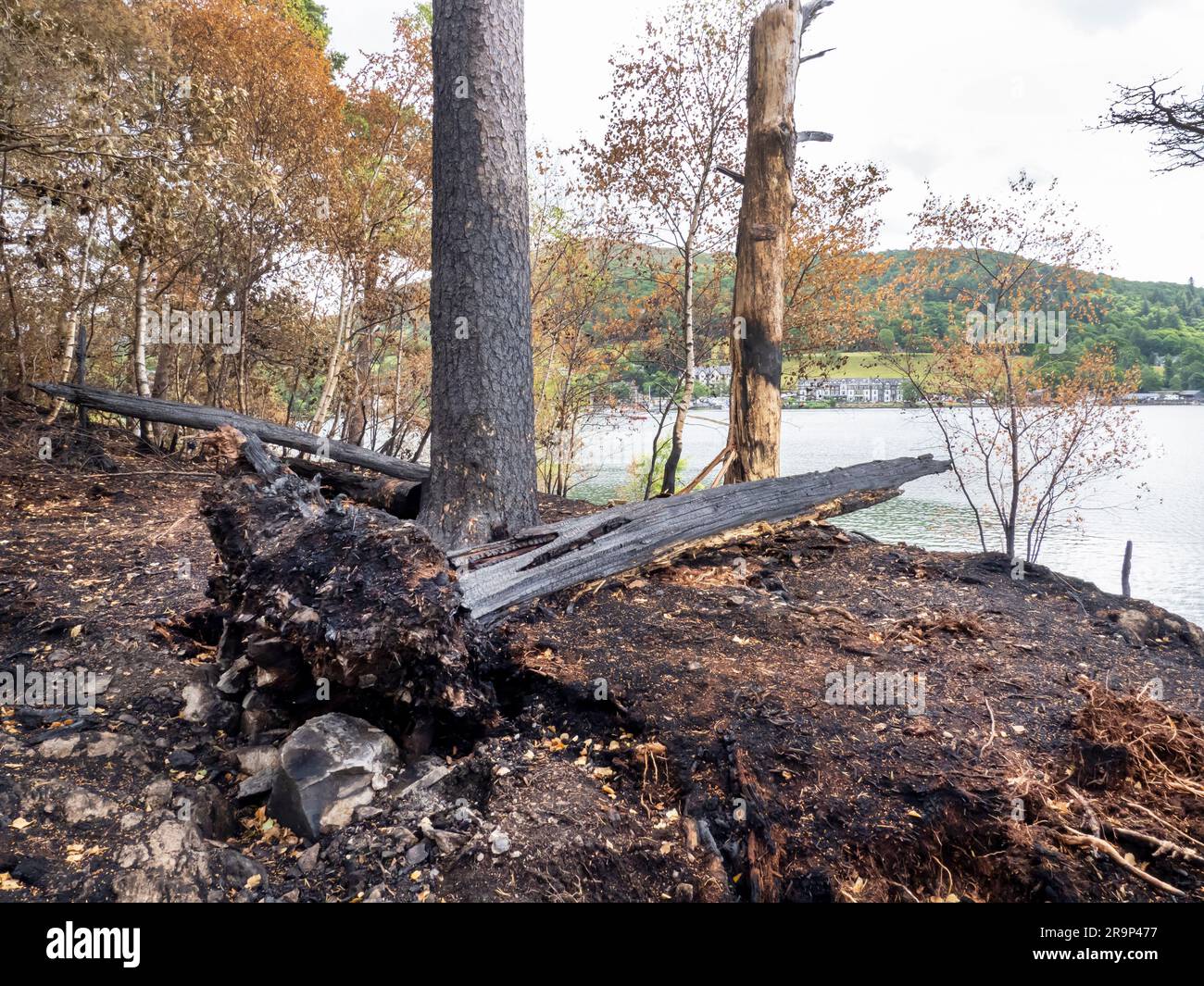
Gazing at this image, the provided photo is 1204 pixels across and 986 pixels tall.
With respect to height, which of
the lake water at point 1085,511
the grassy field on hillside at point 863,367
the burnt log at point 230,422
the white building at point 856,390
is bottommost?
the lake water at point 1085,511

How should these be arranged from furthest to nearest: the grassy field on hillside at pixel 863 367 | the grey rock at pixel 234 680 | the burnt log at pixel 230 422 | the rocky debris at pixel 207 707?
the grassy field on hillside at pixel 863 367 → the burnt log at pixel 230 422 → the grey rock at pixel 234 680 → the rocky debris at pixel 207 707

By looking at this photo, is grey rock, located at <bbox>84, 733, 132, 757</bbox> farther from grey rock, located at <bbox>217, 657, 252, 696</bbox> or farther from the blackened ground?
grey rock, located at <bbox>217, 657, 252, 696</bbox>

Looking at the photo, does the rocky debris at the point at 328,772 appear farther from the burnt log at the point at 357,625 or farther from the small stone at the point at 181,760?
the small stone at the point at 181,760

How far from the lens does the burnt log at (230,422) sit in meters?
6.40

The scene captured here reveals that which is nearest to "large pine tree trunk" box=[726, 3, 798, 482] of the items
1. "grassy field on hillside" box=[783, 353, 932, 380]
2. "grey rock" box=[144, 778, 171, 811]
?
"grey rock" box=[144, 778, 171, 811]

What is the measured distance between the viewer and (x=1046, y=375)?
13.1 m

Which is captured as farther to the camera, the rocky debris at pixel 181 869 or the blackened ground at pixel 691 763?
the blackened ground at pixel 691 763

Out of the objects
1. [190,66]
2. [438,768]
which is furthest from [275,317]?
[438,768]

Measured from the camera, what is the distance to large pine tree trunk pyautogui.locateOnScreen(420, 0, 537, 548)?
4078mm

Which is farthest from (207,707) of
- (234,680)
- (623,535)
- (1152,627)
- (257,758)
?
(1152,627)

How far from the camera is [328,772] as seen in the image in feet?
7.02

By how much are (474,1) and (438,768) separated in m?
4.34

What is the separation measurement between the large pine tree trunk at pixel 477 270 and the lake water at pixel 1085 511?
24.8 feet

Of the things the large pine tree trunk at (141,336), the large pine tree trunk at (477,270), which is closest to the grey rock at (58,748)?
the large pine tree trunk at (477,270)
